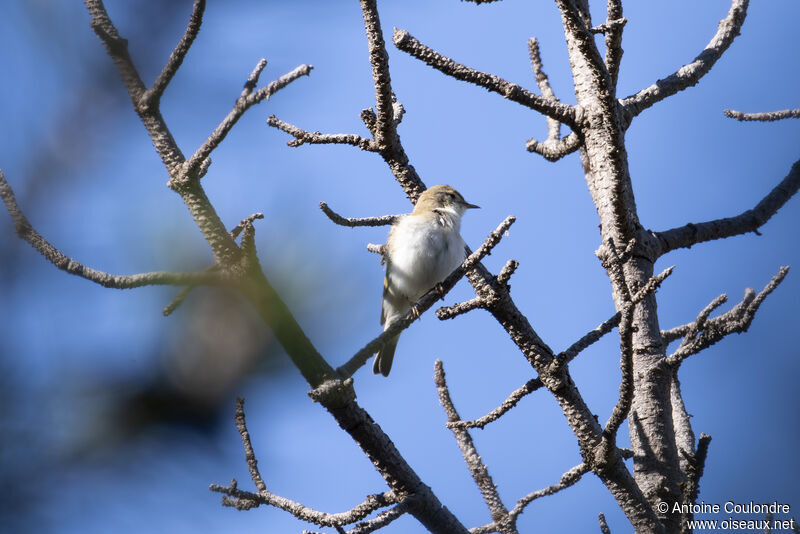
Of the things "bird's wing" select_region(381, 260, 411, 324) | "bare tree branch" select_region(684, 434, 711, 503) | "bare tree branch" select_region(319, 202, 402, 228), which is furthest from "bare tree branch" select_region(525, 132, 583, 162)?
"bird's wing" select_region(381, 260, 411, 324)

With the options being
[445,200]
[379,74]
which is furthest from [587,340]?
[445,200]

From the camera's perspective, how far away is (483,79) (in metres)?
2.86

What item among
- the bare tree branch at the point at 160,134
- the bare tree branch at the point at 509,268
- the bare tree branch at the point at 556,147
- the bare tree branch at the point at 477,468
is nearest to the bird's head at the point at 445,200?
the bare tree branch at the point at 556,147

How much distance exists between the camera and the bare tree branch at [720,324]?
3.39 metres

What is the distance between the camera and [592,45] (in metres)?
2.53

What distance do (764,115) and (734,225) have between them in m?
0.57

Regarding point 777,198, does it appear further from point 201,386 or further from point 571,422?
point 201,386

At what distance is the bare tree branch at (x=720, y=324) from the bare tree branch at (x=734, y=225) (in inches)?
14.0

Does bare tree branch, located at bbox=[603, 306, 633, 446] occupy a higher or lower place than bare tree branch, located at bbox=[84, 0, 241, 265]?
higher

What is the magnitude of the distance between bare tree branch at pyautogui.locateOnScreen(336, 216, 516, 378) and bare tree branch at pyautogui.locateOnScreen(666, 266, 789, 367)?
1480 millimetres

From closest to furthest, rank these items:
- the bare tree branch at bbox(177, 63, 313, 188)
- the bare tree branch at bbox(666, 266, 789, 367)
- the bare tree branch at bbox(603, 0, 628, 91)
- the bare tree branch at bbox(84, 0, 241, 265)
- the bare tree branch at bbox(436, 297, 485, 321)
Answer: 1. the bare tree branch at bbox(84, 0, 241, 265)
2. the bare tree branch at bbox(177, 63, 313, 188)
3. the bare tree branch at bbox(436, 297, 485, 321)
4. the bare tree branch at bbox(603, 0, 628, 91)
5. the bare tree branch at bbox(666, 266, 789, 367)

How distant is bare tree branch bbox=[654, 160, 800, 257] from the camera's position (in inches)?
142

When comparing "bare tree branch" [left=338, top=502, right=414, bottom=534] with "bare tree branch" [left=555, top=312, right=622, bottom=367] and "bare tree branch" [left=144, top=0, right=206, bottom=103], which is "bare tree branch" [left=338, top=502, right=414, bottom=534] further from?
"bare tree branch" [left=144, top=0, right=206, bottom=103]

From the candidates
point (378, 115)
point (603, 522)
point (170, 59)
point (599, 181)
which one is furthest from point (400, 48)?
point (603, 522)
